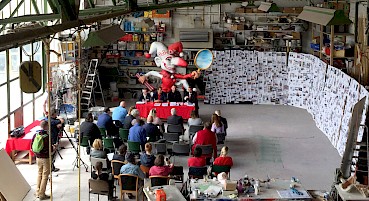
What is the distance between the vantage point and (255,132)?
16.4 metres

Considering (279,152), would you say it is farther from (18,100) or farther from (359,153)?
(18,100)

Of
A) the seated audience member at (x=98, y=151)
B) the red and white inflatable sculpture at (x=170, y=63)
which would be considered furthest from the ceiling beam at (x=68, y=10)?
the red and white inflatable sculpture at (x=170, y=63)

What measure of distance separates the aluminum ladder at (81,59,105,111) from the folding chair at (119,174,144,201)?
8239 millimetres

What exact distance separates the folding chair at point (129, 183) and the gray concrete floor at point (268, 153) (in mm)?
770

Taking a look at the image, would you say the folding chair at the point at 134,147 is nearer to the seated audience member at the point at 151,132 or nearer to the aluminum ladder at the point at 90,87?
the seated audience member at the point at 151,132

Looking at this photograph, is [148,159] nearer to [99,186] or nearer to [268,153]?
[99,186]

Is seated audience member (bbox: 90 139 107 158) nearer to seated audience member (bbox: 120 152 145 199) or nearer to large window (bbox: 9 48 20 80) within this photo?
seated audience member (bbox: 120 152 145 199)

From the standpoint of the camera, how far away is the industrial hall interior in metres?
9.28

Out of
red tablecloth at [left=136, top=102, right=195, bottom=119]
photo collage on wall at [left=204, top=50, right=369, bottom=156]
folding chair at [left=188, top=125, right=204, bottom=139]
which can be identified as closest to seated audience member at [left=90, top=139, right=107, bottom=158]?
folding chair at [left=188, top=125, right=204, bottom=139]

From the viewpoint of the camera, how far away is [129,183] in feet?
35.0

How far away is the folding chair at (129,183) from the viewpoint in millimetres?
10555

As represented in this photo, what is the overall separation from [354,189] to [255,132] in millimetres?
7798

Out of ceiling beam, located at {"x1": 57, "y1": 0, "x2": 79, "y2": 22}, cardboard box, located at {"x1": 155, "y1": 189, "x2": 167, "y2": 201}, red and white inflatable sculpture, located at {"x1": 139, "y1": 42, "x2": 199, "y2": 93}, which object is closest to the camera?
ceiling beam, located at {"x1": 57, "y1": 0, "x2": 79, "y2": 22}

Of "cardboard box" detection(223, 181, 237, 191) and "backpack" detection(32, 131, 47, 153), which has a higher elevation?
"backpack" detection(32, 131, 47, 153)
